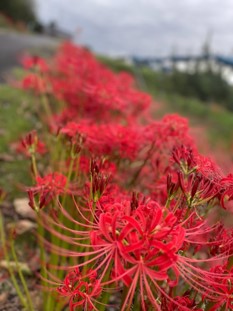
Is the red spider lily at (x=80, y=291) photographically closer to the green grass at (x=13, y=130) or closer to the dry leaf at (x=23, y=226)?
the dry leaf at (x=23, y=226)

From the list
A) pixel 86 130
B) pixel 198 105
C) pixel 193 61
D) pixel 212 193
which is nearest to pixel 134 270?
pixel 212 193

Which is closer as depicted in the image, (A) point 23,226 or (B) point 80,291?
(B) point 80,291

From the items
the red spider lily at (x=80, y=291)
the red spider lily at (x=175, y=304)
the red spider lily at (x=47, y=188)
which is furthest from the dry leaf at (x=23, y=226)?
the red spider lily at (x=175, y=304)

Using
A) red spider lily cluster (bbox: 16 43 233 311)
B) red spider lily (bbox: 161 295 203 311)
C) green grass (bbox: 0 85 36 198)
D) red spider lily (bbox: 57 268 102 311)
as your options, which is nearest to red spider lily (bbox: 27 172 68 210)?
red spider lily cluster (bbox: 16 43 233 311)

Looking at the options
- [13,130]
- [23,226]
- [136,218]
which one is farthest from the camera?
[13,130]

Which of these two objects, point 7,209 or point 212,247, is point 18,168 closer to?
point 7,209

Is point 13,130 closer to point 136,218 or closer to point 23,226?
point 23,226

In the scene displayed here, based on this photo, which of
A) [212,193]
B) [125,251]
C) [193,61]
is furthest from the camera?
[193,61]

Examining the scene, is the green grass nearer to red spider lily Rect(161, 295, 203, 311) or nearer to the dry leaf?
the dry leaf

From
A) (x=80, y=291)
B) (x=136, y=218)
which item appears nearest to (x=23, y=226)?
(x=80, y=291)
